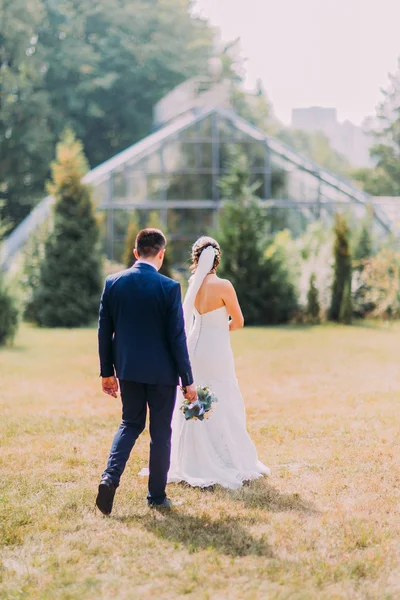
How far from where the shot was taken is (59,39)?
4334cm

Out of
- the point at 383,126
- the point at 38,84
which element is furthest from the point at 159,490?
the point at 383,126

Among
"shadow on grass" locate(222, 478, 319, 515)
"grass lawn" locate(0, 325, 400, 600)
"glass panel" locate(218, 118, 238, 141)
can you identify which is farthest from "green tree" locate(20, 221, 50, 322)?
"shadow on grass" locate(222, 478, 319, 515)

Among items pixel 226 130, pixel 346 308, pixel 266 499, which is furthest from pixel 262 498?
pixel 226 130

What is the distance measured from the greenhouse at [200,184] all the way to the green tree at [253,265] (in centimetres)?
581

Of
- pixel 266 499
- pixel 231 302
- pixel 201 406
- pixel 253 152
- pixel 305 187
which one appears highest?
pixel 253 152

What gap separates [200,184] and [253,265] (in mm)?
7477

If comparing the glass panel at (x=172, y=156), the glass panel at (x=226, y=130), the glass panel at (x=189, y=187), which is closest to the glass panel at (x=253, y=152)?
the glass panel at (x=226, y=130)

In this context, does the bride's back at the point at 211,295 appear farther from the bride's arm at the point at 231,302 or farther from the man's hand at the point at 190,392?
the man's hand at the point at 190,392

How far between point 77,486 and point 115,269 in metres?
16.7

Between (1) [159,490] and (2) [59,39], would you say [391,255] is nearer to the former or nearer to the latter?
(1) [159,490]

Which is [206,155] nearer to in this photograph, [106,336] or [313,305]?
[313,305]

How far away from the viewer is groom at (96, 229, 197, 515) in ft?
16.3

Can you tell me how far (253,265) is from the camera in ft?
65.2

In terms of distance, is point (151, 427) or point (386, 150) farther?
point (386, 150)
